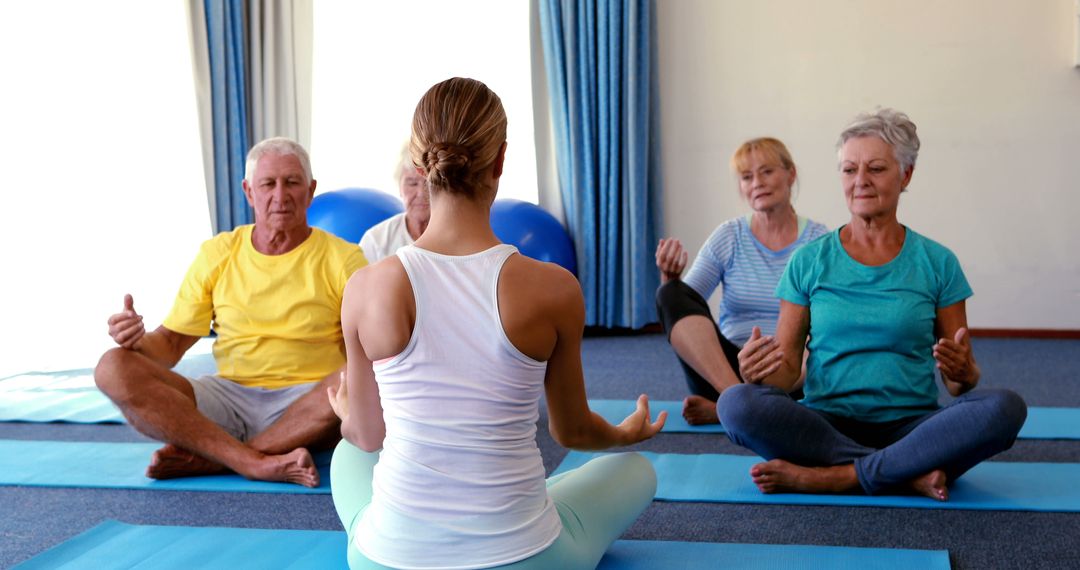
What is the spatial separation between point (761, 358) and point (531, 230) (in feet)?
9.81

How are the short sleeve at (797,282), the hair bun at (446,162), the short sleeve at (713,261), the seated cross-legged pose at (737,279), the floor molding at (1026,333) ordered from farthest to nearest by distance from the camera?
1. the floor molding at (1026,333)
2. the short sleeve at (713,261)
3. the seated cross-legged pose at (737,279)
4. the short sleeve at (797,282)
5. the hair bun at (446,162)

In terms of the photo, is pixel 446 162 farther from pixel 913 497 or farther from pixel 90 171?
pixel 90 171

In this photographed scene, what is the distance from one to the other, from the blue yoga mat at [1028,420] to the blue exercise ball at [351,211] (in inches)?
73.5

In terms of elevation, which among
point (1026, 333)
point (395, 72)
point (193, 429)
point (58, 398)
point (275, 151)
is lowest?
Answer: point (1026, 333)

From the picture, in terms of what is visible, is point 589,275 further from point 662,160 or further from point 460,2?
point 460,2

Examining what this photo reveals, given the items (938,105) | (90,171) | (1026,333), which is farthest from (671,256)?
(90,171)

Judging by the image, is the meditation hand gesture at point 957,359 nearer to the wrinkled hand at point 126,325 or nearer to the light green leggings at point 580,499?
the light green leggings at point 580,499

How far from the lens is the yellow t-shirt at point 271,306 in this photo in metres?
2.87

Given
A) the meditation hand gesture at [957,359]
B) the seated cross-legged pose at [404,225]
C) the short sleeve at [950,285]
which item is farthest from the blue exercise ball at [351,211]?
the meditation hand gesture at [957,359]

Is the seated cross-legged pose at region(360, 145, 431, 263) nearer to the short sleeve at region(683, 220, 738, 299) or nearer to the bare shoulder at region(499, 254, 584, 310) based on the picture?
the short sleeve at region(683, 220, 738, 299)

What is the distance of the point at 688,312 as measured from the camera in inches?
129

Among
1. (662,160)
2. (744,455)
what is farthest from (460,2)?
(744,455)

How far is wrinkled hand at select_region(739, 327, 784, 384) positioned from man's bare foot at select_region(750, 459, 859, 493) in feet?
0.73

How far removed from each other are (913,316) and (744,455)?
694mm
